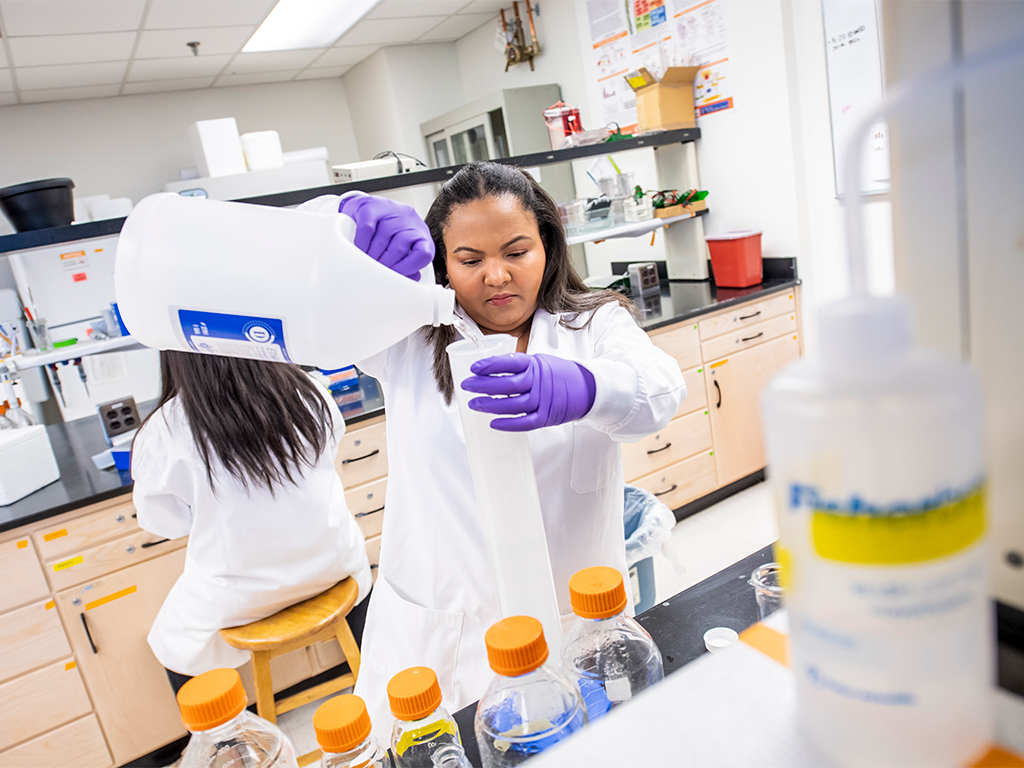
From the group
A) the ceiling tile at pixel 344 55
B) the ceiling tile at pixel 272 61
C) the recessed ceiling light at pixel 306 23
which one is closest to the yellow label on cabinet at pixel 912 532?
the recessed ceiling light at pixel 306 23

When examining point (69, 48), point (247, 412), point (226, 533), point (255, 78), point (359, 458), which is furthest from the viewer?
point (255, 78)

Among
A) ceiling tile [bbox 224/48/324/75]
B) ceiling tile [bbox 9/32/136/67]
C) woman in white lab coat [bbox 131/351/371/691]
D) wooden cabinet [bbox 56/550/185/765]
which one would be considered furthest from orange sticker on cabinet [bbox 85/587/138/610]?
ceiling tile [bbox 224/48/324/75]

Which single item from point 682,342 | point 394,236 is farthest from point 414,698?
point 682,342

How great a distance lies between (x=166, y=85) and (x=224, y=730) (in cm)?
554

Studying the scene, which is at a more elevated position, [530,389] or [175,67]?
[175,67]

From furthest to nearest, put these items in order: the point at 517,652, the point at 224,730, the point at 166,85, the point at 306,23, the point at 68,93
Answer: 1. the point at 166,85
2. the point at 68,93
3. the point at 306,23
4. the point at 224,730
5. the point at 517,652

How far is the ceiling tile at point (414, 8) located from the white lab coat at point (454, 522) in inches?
144

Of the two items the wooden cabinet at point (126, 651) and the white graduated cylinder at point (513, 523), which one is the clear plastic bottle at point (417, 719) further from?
the wooden cabinet at point (126, 651)

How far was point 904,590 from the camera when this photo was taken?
27cm

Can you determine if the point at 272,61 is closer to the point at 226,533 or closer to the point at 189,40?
the point at 189,40

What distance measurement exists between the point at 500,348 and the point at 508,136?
13.2 ft

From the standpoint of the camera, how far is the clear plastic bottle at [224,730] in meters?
0.56

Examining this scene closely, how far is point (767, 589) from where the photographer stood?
766 mm

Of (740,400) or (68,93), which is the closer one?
(740,400)
